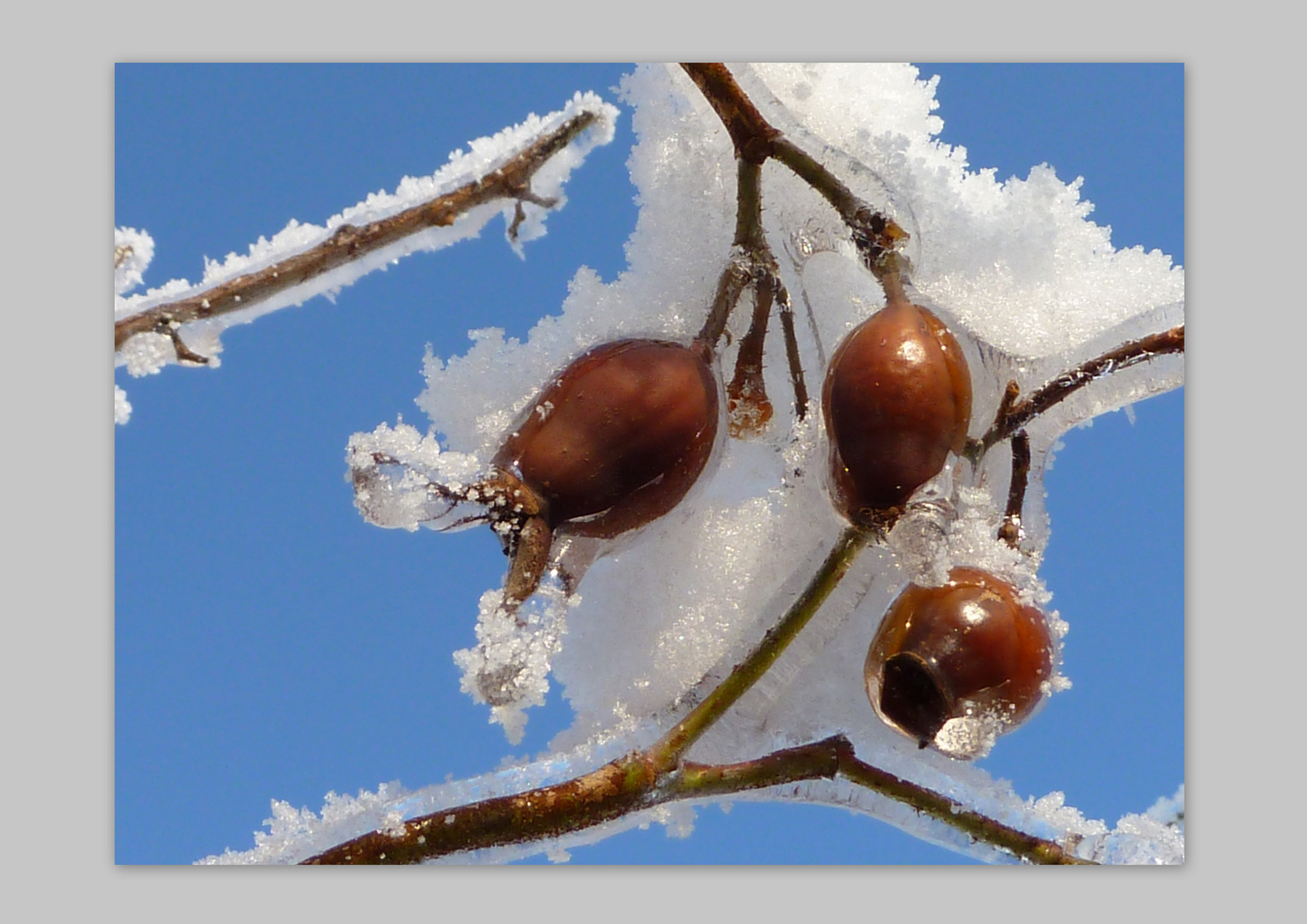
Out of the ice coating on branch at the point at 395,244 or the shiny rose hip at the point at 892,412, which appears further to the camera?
the ice coating on branch at the point at 395,244

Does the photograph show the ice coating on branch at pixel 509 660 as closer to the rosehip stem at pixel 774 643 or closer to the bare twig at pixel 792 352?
the rosehip stem at pixel 774 643

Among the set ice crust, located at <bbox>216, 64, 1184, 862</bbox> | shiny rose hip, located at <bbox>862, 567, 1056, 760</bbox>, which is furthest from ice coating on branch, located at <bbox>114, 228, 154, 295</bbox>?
shiny rose hip, located at <bbox>862, 567, 1056, 760</bbox>

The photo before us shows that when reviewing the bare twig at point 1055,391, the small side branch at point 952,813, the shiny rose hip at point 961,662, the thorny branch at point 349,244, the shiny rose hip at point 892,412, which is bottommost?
the small side branch at point 952,813

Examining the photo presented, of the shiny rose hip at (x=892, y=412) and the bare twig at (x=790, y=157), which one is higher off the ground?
the bare twig at (x=790, y=157)

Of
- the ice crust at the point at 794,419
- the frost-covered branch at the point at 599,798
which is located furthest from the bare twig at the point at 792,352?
the frost-covered branch at the point at 599,798

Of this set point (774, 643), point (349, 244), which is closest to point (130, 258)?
point (349, 244)

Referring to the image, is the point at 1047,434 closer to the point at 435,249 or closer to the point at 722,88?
the point at 722,88
